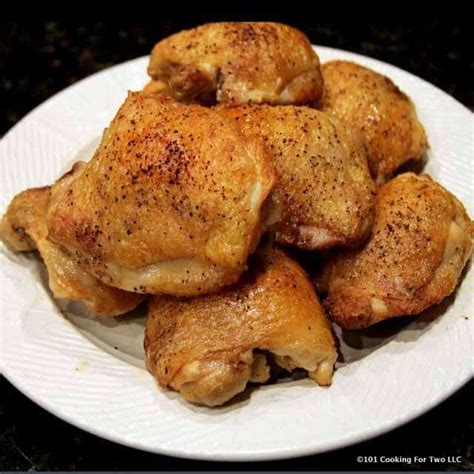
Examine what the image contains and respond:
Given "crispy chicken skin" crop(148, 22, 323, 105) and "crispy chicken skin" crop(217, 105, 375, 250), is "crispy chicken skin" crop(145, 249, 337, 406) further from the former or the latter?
"crispy chicken skin" crop(148, 22, 323, 105)

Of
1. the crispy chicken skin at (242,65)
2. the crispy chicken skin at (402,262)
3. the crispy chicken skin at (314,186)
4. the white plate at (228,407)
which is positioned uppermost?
the crispy chicken skin at (242,65)

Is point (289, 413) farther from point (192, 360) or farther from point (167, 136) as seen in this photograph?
point (167, 136)

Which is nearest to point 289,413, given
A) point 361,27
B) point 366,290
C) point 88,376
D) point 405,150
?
point 366,290

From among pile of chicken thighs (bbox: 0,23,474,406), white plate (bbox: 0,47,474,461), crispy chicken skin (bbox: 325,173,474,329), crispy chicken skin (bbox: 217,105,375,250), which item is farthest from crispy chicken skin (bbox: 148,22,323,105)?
white plate (bbox: 0,47,474,461)

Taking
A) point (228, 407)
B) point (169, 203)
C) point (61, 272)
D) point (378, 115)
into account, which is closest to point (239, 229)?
point (169, 203)

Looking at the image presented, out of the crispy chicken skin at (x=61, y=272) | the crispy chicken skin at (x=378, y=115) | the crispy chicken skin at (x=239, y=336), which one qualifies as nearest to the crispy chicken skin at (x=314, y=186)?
the crispy chicken skin at (x=239, y=336)

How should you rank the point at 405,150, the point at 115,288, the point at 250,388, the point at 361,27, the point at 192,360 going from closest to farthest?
1. the point at 192,360
2. the point at 250,388
3. the point at 115,288
4. the point at 405,150
5. the point at 361,27

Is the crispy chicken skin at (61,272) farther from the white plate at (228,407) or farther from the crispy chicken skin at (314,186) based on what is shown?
the crispy chicken skin at (314,186)

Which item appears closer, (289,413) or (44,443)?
(289,413)
